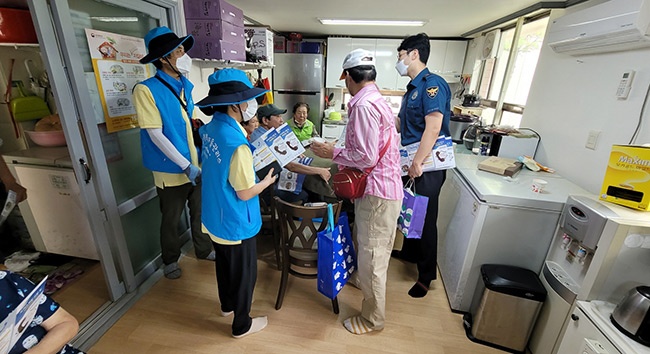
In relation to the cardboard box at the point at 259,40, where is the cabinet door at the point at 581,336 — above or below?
below

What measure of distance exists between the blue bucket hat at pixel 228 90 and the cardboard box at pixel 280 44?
388 cm

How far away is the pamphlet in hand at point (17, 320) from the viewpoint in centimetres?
69

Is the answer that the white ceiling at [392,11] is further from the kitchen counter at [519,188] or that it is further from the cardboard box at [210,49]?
the kitchen counter at [519,188]

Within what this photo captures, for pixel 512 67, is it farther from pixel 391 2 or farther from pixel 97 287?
pixel 97 287

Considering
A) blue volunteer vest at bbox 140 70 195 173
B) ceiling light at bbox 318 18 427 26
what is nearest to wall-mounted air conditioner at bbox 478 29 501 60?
ceiling light at bbox 318 18 427 26

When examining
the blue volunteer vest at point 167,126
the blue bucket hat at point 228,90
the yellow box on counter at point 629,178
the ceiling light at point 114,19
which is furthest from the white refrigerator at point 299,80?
the yellow box on counter at point 629,178

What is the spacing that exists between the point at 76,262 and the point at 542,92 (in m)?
4.08

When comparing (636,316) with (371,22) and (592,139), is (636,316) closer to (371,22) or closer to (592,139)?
(592,139)

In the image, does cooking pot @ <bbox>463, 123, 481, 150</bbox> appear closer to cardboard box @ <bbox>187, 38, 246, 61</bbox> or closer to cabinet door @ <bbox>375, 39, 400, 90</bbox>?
cabinet door @ <bbox>375, 39, 400, 90</bbox>

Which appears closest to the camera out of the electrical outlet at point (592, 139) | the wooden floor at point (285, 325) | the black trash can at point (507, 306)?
the black trash can at point (507, 306)

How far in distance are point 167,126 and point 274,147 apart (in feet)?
2.49

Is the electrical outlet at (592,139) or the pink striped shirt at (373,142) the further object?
the electrical outlet at (592,139)

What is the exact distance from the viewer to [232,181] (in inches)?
48.4

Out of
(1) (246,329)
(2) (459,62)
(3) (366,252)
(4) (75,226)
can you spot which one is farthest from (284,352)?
(2) (459,62)
